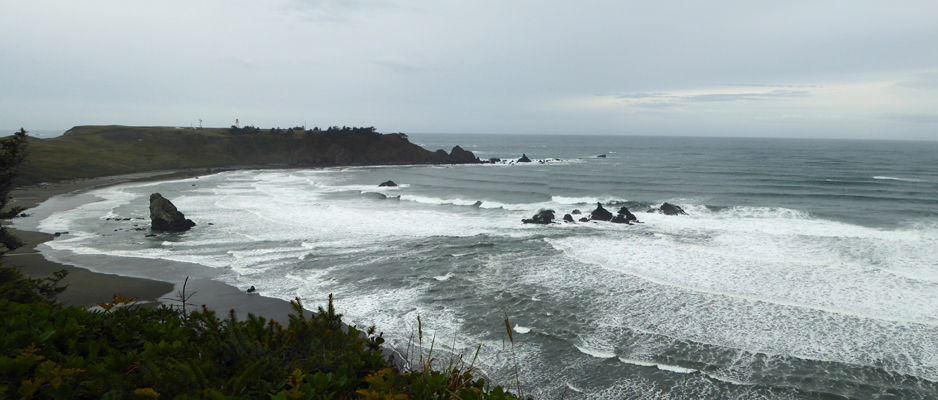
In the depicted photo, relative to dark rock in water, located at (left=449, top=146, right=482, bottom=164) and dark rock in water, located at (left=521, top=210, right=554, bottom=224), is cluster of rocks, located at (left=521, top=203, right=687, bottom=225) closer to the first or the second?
dark rock in water, located at (left=521, top=210, right=554, bottom=224)

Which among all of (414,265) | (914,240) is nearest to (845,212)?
(914,240)

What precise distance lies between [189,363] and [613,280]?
13350mm

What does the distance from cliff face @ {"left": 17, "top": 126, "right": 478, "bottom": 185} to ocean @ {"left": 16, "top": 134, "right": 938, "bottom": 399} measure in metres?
30.3

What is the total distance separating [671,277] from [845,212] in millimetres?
22360

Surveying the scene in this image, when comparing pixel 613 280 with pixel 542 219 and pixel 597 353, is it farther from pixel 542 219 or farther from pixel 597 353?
pixel 542 219

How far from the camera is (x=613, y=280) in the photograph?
14891 mm

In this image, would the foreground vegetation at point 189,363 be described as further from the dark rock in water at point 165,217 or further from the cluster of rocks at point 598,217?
the cluster of rocks at point 598,217

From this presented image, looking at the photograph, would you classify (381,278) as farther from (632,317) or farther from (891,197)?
(891,197)

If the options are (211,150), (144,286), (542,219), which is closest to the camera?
(144,286)

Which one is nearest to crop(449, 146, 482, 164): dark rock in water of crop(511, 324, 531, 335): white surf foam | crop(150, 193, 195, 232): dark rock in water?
crop(150, 193, 195, 232): dark rock in water

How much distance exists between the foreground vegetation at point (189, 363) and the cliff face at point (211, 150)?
186ft

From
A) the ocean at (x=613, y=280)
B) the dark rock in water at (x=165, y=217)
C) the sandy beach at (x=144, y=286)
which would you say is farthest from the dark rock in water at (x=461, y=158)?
the sandy beach at (x=144, y=286)

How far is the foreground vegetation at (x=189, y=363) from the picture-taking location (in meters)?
3.14

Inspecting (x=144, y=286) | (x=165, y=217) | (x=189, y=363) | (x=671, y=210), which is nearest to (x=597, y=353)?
(x=189, y=363)
